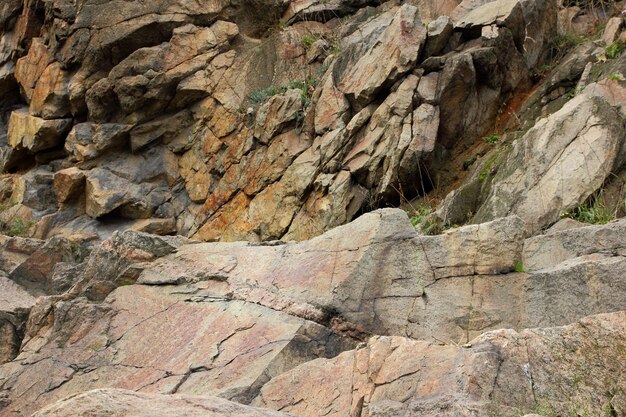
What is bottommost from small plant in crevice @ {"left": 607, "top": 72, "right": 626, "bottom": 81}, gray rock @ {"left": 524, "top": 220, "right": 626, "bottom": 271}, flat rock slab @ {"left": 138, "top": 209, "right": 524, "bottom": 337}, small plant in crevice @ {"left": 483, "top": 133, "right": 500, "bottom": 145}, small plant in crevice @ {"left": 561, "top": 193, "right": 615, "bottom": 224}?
small plant in crevice @ {"left": 483, "top": 133, "right": 500, "bottom": 145}

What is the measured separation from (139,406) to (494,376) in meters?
2.01

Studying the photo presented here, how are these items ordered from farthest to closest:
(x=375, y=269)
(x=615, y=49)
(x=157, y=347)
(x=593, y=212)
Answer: (x=615, y=49), (x=593, y=212), (x=157, y=347), (x=375, y=269)

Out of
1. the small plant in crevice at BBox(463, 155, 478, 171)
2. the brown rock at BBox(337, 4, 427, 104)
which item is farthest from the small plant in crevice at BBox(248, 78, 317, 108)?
the small plant in crevice at BBox(463, 155, 478, 171)

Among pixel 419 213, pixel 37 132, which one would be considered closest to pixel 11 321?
pixel 419 213

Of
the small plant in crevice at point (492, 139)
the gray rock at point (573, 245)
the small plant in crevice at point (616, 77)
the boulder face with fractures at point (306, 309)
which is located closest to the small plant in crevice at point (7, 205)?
the boulder face with fractures at point (306, 309)

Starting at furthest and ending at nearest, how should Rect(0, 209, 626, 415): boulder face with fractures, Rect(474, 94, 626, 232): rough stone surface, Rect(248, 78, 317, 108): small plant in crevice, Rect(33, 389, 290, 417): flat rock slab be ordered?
Rect(248, 78, 317, 108): small plant in crevice → Rect(474, 94, 626, 232): rough stone surface → Rect(0, 209, 626, 415): boulder face with fractures → Rect(33, 389, 290, 417): flat rock slab

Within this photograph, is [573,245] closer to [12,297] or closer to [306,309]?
[306,309]

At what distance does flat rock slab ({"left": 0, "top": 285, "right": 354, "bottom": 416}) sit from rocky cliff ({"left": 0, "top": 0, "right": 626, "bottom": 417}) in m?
0.02

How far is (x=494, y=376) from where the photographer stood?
4781mm

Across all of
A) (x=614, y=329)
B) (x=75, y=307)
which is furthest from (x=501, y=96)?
(x=614, y=329)

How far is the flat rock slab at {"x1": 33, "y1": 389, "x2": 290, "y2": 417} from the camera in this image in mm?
4020

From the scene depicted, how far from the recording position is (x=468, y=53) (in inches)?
486

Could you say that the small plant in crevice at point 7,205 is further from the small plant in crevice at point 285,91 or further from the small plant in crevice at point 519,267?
the small plant in crevice at point 519,267

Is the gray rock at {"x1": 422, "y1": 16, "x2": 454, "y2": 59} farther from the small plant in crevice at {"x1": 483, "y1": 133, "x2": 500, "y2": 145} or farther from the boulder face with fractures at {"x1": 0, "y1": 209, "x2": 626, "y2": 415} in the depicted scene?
the boulder face with fractures at {"x1": 0, "y1": 209, "x2": 626, "y2": 415}
